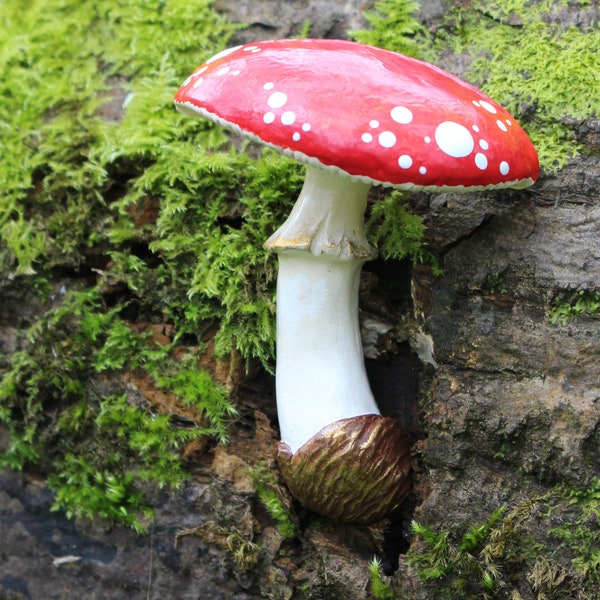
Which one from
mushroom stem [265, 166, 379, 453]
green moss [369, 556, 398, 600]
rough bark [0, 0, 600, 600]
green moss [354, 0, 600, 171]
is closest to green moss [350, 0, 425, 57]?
green moss [354, 0, 600, 171]

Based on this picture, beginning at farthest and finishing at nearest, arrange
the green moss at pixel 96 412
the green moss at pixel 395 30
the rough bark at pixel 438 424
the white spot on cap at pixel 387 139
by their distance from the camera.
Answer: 1. the green moss at pixel 395 30
2. the green moss at pixel 96 412
3. the rough bark at pixel 438 424
4. the white spot on cap at pixel 387 139

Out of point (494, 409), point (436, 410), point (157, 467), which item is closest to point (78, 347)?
point (157, 467)

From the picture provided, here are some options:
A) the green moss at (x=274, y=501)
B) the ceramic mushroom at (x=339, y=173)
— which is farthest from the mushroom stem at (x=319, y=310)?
the green moss at (x=274, y=501)

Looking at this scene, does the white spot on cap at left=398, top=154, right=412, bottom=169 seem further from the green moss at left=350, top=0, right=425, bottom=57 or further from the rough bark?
the green moss at left=350, top=0, right=425, bottom=57

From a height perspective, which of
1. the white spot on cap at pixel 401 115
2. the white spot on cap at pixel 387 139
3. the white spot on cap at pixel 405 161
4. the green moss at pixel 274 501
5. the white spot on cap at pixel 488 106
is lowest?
the green moss at pixel 274 501

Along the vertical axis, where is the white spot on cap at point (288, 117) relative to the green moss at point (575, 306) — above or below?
above

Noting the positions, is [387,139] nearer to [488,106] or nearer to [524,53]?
[488,106]

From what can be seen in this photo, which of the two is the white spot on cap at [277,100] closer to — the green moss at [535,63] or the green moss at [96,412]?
the green moss at [535,63]
